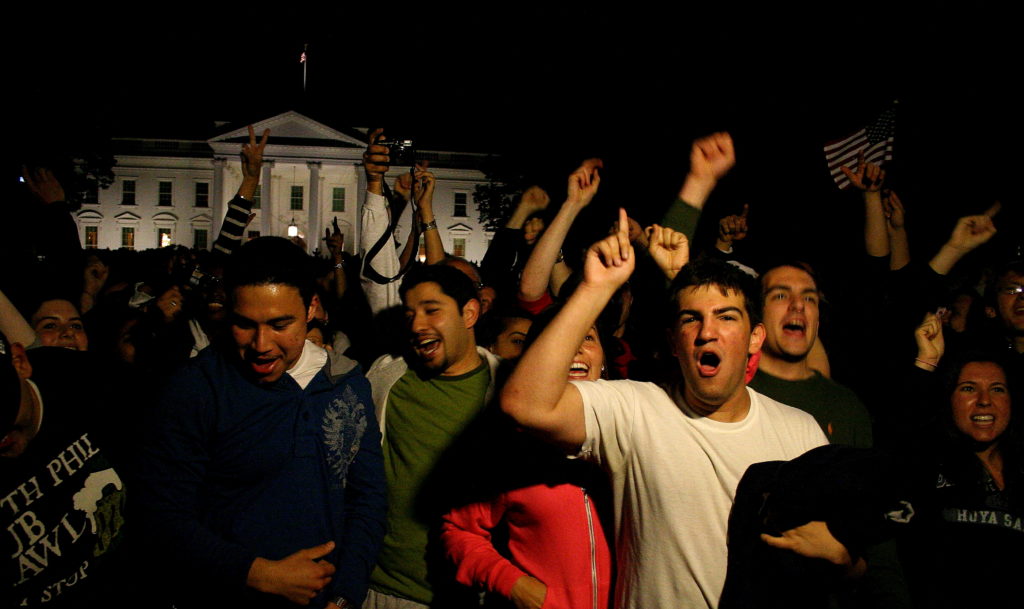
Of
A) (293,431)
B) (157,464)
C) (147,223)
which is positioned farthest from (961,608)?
(147,223)

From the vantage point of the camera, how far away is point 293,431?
280 cm

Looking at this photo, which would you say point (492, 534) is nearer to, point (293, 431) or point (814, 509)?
point (293, 431)

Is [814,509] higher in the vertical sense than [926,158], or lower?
lower

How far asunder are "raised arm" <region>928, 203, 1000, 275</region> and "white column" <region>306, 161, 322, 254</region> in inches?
2393

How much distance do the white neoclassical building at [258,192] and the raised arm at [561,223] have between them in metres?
57.2

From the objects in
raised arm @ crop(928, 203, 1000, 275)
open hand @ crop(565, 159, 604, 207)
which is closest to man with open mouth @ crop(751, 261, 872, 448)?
open hand @ crop(565, 159, 604, 207)

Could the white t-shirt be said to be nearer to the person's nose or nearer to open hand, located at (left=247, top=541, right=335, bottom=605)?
open hand, located at (left=247, top=541, right=335, bottom=605)

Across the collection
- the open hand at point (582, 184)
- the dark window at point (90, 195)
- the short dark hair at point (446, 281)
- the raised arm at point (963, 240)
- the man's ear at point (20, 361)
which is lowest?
the man's ear at point (20, 361)

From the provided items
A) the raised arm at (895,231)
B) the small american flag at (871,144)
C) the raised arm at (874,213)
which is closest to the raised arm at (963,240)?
the raised arm at (895,231)

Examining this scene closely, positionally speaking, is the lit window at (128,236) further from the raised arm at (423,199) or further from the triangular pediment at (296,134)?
the raised arm at (423,199)

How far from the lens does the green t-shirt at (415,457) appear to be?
325 cm

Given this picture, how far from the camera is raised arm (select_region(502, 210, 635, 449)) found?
7.27ft

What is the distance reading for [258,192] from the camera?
6256cm

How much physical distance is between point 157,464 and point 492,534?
160 cm
